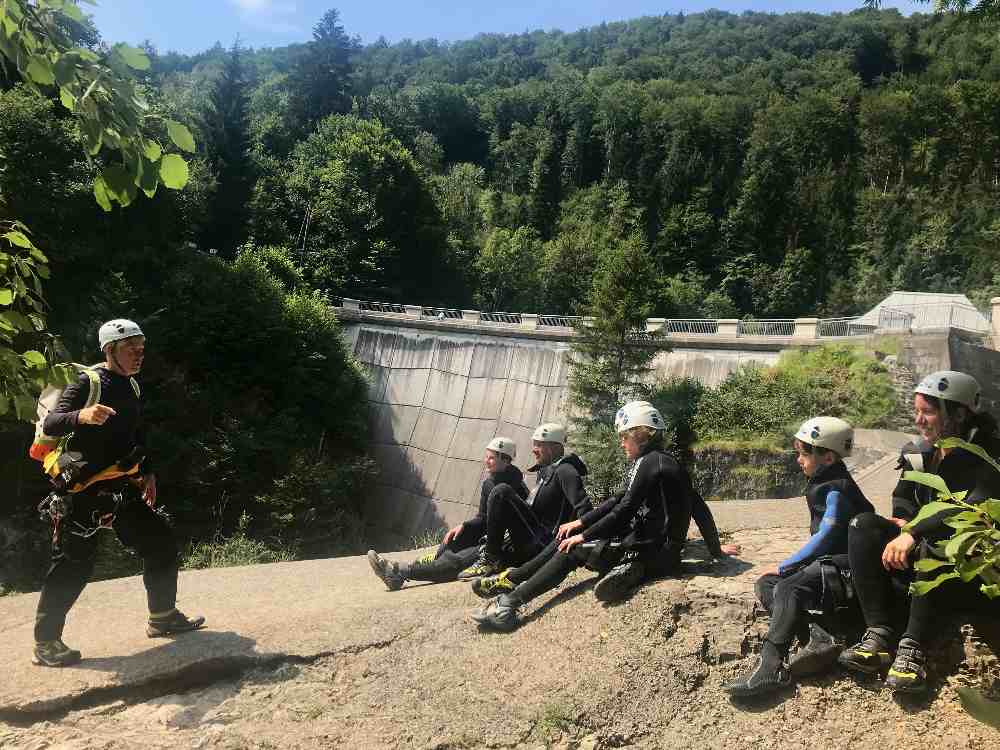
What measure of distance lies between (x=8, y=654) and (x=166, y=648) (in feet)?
3.27

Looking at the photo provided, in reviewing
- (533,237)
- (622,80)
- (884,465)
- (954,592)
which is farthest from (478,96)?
(954,592)

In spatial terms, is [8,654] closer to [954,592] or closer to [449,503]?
[954,592]

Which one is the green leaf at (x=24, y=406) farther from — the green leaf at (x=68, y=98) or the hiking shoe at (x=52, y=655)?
the hiking shoe at (x=52, y=655)

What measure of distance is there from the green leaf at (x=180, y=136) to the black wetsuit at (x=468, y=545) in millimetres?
4129

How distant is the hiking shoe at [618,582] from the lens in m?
4.64

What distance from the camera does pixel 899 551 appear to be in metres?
3.36

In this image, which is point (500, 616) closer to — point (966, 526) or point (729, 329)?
point (966, 526)

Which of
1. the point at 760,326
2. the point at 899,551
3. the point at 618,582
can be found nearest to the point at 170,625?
the point at 618,582

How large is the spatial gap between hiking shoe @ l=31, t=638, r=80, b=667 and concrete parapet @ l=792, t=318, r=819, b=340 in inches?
707

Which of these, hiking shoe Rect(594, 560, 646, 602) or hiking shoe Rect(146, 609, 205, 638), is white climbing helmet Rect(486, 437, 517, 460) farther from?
hiking shoe Rect(146, 609, 205, 638)

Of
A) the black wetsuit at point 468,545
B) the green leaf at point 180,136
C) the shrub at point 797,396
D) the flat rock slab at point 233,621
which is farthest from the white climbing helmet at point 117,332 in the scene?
the shrub at point 797,396

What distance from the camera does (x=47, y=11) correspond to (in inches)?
69.5

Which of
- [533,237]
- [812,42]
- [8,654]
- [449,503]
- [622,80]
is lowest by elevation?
[449,503]

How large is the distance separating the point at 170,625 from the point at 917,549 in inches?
168
